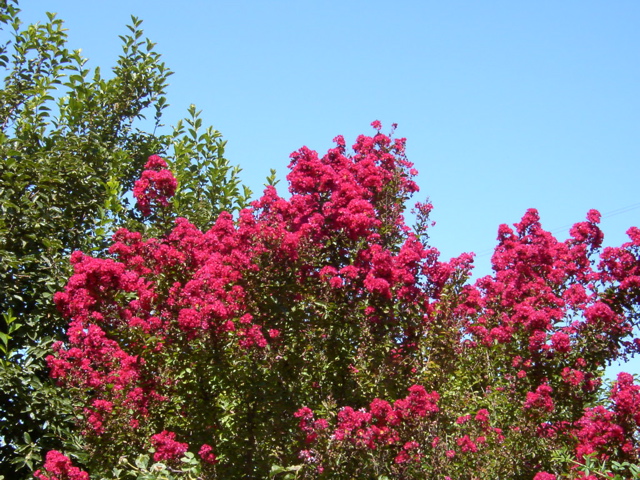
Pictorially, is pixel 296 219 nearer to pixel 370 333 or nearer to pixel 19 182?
pixel 370 333

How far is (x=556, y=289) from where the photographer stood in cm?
831

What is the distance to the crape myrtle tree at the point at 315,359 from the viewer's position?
5.90 meters

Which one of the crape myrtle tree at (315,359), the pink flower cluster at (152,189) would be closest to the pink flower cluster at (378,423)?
the crape myrtle tree at (315,359)

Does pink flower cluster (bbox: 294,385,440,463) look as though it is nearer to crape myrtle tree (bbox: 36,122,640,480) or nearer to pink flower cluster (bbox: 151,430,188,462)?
crape myrtle tree (bbox: 36,122,640,480)

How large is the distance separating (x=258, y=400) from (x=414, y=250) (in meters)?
2.23

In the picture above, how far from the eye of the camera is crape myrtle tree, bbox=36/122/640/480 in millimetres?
5902

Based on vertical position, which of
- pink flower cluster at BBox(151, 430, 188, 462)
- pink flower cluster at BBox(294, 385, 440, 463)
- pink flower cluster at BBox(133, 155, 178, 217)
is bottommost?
pink flower cluster at BBox(151, 430, 188, 462)

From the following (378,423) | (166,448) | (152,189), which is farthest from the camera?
(152,189)

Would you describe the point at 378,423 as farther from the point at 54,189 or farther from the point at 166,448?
the point at 54,189

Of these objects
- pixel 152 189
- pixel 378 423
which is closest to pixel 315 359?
pixel 378 423

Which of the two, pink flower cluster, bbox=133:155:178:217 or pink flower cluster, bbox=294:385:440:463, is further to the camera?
pink flower cluster, bbox=133:155:178:217

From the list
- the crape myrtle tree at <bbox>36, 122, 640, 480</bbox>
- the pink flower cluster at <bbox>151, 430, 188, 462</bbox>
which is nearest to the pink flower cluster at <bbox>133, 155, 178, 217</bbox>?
the crape myrtle tree at <bbox>36, 122, 640, 480</bbox>

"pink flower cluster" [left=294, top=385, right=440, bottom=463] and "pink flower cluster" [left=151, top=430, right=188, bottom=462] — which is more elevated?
"pink flower cluster" [left=294, top=385, right=440, bottom=463]

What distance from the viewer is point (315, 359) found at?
246 inches
